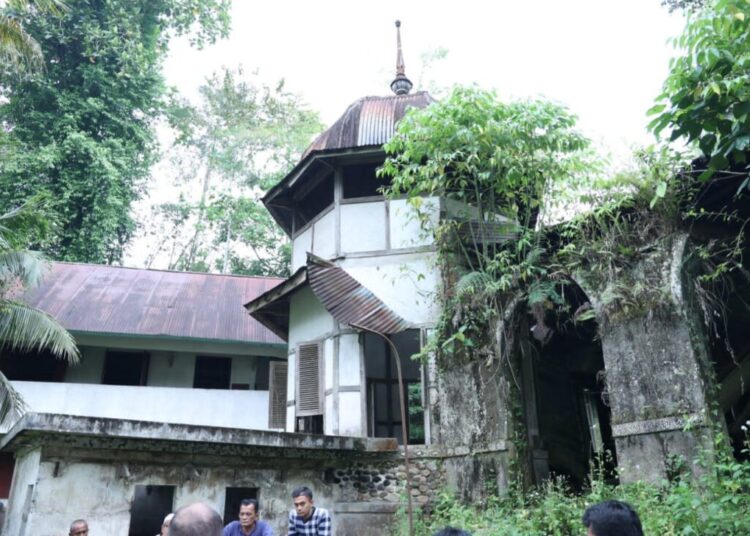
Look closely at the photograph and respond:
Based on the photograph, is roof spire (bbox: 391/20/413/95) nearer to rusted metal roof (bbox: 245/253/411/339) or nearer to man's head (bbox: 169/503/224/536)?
rusted metal roof (bbox: 245/253/411/339)

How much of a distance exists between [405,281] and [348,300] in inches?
44.0

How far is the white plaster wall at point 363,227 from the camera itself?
11.2 m

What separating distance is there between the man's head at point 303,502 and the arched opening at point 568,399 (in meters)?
5.33

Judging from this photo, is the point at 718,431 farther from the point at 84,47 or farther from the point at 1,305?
the point at 84,47

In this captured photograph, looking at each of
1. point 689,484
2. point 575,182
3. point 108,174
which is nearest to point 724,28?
point 575,182

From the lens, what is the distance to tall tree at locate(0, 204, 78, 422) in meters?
11.6

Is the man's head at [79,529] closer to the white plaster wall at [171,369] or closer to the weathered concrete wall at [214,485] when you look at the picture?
the weathered concrete wall at [214,485]

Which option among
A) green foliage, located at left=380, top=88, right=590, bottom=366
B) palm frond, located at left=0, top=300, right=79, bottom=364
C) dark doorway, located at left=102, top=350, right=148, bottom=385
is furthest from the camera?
dark doorway, located at left=102, top=350, right=148, bottom=385

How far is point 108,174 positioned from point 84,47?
5.61 meters

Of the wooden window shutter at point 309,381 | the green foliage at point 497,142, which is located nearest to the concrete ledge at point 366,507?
the wooden window shutter at point 309,381

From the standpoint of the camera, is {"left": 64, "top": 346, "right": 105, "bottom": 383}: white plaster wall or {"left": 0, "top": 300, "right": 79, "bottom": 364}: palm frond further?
{"left": 64, "top": 346, "right": 105, "bottom": 383}: white plaster wall

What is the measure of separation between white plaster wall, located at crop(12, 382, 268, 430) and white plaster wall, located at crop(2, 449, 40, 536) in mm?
4450

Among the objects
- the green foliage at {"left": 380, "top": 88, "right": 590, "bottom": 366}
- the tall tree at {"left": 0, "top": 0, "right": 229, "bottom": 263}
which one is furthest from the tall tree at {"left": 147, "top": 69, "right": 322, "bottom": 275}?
the green foliage at {"left": 380, "top": 88, "right": 590, "bottom": 366}

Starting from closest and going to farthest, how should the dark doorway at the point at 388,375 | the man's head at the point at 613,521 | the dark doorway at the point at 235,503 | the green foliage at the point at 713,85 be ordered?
the man's head at the point at 613,521
the green foliage at the point at 713,85
the dark doorway at the point at 235,503
the dark doorway at the point at 388,375
